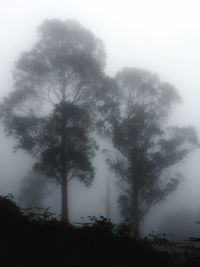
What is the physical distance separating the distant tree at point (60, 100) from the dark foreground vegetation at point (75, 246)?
352 inches

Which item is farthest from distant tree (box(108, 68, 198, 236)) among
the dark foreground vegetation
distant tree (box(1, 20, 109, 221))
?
the dark foreground vegetation

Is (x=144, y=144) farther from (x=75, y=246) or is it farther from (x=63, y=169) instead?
(x=75, y=246)

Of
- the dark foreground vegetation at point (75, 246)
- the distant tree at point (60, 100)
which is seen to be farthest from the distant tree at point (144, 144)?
the dark foreground vegetation at point (75, 246)

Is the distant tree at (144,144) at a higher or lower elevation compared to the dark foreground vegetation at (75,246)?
higher

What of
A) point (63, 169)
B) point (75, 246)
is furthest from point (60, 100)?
point (75, 246)

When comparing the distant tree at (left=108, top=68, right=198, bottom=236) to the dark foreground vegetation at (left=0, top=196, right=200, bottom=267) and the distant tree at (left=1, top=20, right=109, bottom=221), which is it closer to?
the distant tree at (left=1, top=20, right=109, bottom=221)

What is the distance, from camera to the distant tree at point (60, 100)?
1789 centimetres

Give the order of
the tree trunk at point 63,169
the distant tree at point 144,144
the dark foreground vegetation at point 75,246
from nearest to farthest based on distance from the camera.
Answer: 1. the dark foreground vegetation at point 75,246
2. the tree trunk at point 63,169
3. the distant tree at point 144,144

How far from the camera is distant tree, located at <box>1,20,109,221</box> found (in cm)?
1789

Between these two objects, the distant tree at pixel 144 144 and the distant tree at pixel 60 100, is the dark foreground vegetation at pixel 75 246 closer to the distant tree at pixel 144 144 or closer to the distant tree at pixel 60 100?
the distant tree at pixel 60 100

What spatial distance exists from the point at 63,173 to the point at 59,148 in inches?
50.7

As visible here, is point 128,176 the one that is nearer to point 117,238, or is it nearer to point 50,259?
point 117,238

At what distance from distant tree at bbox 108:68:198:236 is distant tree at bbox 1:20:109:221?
294cm

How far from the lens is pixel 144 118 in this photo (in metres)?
21.8
